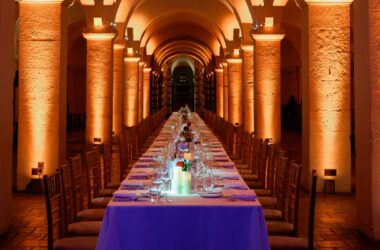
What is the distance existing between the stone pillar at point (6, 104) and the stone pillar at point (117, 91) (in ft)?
32.8

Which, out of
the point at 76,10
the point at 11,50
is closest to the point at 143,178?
the point at 11,50

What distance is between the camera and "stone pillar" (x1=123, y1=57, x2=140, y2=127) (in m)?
19.1

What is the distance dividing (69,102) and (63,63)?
17.3 m

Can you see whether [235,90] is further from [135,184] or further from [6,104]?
[135,184]

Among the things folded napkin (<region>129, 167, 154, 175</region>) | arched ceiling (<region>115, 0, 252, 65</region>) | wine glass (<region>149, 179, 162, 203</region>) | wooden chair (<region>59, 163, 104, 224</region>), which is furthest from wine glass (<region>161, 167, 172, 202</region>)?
arched ceiling (<region>115, 0, 252, 65</region>)

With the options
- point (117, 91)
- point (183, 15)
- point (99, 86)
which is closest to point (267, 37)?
point (99, 86)

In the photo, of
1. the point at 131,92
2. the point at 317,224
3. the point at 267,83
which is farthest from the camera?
the point at 131,92

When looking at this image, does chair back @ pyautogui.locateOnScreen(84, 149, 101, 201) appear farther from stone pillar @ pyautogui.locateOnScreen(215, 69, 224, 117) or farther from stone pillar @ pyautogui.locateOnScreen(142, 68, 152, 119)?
stone pillar @ pyautogui.locateOnScreen(215, 69, 224, 117)

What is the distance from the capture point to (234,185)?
422 centimetres

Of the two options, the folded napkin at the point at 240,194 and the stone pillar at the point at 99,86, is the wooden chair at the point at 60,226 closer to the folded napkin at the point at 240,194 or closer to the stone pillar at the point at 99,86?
the folded napkin at the point at 240,194

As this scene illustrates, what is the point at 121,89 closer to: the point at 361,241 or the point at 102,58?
the point at 102,58

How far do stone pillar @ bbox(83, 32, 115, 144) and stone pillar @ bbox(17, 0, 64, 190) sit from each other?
422 centimetres

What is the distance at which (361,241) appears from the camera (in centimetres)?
514

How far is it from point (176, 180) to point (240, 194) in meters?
0.51
